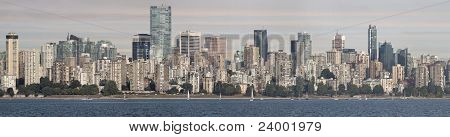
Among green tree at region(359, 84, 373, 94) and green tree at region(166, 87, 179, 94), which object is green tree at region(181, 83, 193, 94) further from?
green tree at region(359, 84, 373, 94)

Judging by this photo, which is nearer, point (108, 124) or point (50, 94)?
point (108, 124)

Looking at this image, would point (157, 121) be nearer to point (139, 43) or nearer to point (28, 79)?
point (139, 43)

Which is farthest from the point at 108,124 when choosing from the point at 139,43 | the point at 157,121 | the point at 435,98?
the point at 435,98

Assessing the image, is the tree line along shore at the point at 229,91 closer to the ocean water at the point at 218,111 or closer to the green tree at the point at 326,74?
the green tree at the point at 326,74

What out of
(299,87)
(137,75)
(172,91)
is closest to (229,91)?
(172,91)

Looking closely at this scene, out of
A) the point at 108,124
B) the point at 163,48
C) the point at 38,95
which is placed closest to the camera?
the point at 108,124

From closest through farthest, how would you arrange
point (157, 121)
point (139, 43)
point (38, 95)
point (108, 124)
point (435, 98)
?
point (157, 121)
point (108, 124)
point (139, 43)
point (38, 95)
point (435, 98)
